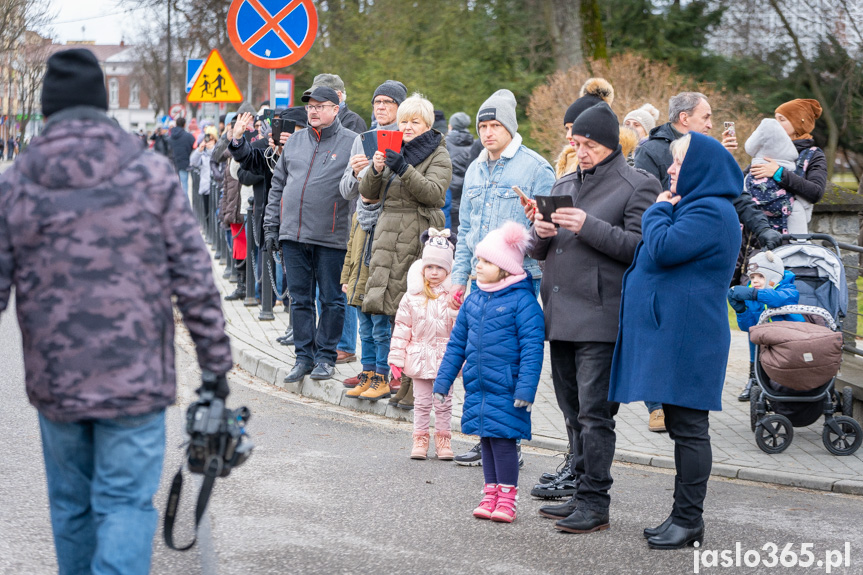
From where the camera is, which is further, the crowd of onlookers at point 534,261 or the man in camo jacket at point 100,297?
the crowd of onlookers at point 534,261

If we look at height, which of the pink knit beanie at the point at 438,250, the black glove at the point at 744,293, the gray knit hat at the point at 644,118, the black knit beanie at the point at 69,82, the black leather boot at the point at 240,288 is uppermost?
the black knit beanie at the point at 69,82

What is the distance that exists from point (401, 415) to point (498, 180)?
227 centimetres

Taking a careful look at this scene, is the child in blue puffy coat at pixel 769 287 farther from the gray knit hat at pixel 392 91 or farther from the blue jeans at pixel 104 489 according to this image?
the blue jeans at pixel 104 489

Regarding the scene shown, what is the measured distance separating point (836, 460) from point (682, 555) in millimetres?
2421

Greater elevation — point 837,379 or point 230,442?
point 230,442

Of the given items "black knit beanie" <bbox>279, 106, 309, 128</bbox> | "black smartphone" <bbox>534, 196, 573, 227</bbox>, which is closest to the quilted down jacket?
"black smartphone" <bbox>534, 196, 573, 227</bbox>

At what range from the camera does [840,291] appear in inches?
294

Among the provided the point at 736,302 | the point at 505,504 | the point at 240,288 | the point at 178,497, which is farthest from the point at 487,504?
the point at 240,288

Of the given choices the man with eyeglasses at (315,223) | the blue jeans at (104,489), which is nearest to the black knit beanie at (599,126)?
the blue jeans at (104,489)

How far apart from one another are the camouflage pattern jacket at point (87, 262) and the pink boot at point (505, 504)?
2416mm

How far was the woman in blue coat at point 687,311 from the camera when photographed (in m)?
5.05

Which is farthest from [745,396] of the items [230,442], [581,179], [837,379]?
[230,442]

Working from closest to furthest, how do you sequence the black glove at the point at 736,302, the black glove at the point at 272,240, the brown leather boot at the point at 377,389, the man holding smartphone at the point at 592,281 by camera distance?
1. the man holding smartphone at the point at 592,281
2. the black glove at the point at 736,302
3. the brown leather boot at the point at 377,389
4. the black glove at the point at 272,240

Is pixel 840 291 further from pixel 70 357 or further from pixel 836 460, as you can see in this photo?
pixel 70 357
